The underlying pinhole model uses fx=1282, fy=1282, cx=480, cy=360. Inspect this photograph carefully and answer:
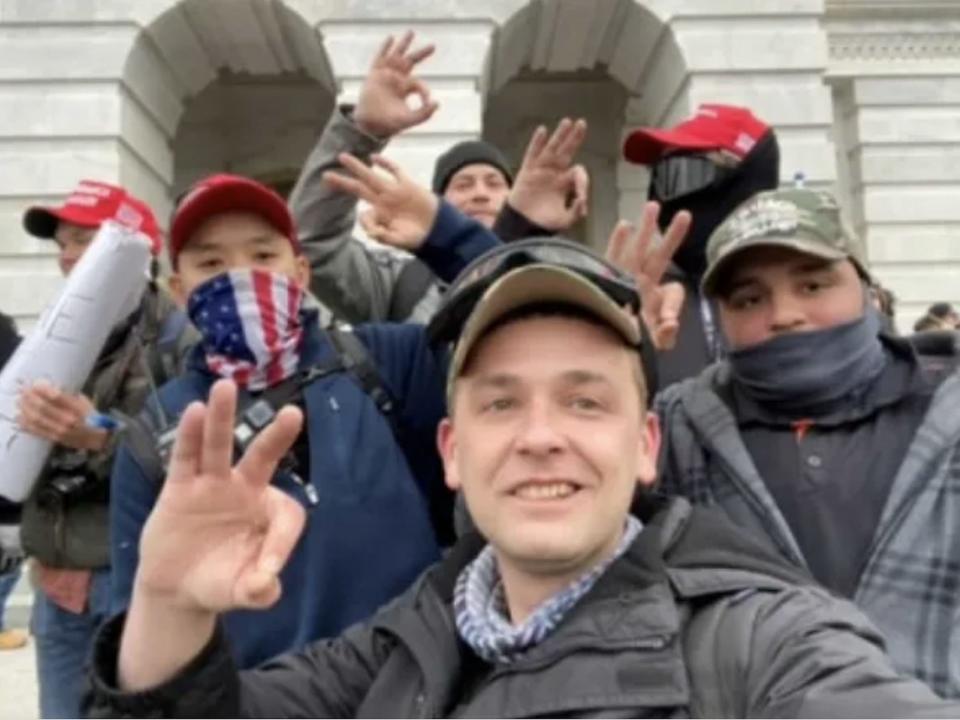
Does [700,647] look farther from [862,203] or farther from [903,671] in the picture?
[862,203]

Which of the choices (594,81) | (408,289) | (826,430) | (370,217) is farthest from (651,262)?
(594,81)

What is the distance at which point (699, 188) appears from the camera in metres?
3.59

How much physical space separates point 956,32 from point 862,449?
14.1 metres

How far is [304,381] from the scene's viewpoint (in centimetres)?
300

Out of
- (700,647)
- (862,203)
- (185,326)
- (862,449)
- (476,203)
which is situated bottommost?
(700,647)

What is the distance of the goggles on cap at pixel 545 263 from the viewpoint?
2092 millimetres

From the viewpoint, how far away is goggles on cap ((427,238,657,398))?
209cm

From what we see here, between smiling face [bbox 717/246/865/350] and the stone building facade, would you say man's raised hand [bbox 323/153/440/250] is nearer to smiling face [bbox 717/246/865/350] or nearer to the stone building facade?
smiling face [bbox 717/246/865/350]

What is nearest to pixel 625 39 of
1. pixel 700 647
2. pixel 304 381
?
pixel 304 381

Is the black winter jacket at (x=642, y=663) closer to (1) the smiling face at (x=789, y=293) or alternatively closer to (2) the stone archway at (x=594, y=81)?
(1) the smiling face at (x=789, y=293)

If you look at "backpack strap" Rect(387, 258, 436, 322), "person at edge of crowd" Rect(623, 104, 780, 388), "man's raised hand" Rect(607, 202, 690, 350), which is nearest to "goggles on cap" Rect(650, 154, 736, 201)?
"person at edge of crowd" Rect(623, 104, 780, 388)

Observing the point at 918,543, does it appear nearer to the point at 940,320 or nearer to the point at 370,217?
the point at 370,217

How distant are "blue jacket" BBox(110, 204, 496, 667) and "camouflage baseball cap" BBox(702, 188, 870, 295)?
0.72m

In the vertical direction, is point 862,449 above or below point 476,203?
below
